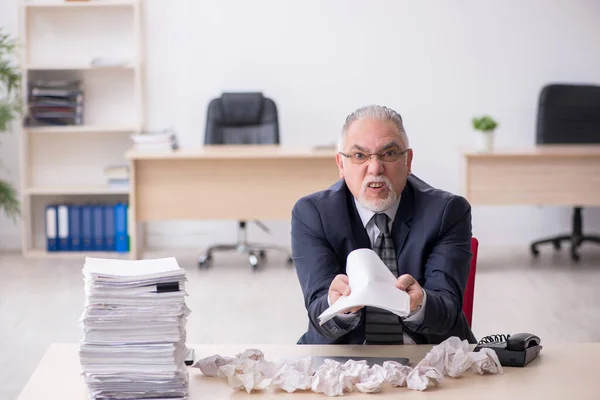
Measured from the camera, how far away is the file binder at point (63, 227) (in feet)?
22.3

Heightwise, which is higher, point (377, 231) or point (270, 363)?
point (377, 231)

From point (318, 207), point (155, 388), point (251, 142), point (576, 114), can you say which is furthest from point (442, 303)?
point (576, 114)

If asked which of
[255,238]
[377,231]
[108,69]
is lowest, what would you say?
[255,238]

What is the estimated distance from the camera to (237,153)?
6055 mm

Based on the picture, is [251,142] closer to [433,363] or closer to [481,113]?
[481,113]

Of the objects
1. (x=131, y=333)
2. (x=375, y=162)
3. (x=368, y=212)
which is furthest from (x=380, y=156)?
(x=131, y=333)

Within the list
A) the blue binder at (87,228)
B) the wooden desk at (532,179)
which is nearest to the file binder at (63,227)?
the blue binder at (87,228)

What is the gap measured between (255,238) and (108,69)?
5.69ft

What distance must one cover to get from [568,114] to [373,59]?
4.95 ft

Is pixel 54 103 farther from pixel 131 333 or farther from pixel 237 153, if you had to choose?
pixel 131 333

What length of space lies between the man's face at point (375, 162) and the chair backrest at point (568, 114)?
15.0ft

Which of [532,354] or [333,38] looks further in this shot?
[333,38]

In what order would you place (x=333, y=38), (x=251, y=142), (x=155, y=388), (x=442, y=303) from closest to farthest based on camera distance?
(x=155, y=388), (x=442, y=303), (x=251, y=142), (x=333, y=38)

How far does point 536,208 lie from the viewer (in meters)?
7.21
